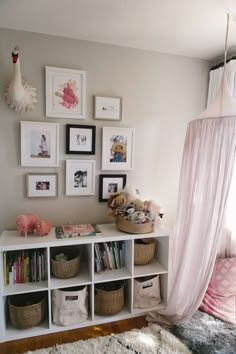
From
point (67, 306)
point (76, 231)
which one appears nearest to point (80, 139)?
point (76, 231)

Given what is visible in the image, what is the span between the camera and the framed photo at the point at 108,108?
219cm

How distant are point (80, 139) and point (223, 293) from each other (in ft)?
6.09

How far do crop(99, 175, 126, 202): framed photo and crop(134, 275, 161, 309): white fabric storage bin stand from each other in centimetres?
80

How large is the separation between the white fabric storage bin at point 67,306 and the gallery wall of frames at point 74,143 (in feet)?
2.63

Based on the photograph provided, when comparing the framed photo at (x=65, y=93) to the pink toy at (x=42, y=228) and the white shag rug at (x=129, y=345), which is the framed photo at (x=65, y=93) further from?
the white shag rug at (x=129, y=345)

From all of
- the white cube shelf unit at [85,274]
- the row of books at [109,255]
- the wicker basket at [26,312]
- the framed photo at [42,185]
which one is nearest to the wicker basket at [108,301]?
the white cube shelf unit at [85,274]

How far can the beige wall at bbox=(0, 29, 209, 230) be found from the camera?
2018mm

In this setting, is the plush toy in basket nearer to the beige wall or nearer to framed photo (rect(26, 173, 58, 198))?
the beige wall

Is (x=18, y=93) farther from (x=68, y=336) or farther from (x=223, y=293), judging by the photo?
(x=223, y=293)

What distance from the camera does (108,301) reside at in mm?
1961

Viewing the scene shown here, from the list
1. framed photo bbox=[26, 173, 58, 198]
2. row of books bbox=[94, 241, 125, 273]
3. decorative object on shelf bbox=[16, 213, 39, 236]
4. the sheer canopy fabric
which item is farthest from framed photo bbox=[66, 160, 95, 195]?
the sheer canopy fabric

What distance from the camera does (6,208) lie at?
205 cm

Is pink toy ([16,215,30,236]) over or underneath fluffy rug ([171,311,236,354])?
Result: over

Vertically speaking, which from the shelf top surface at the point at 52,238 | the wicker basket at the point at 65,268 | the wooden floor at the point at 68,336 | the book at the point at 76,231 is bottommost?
the wooden floor at the point at 68,336
